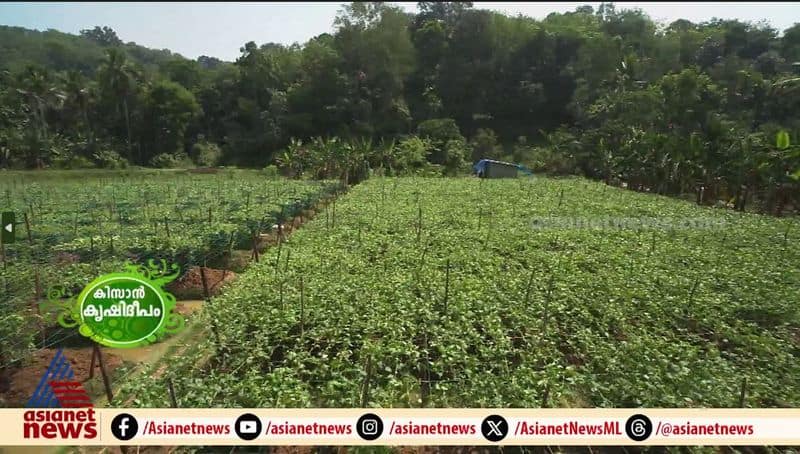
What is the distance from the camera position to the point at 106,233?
9.79m

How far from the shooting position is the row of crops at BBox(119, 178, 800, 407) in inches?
171

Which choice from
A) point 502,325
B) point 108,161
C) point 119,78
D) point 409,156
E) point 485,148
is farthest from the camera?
point 119,78

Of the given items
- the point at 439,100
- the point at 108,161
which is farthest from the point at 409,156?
the point at 108,161

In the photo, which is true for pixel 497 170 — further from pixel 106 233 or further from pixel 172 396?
pixel 172 396

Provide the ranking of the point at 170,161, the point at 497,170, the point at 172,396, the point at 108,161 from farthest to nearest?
1. the point at 170,161
2. the point at 108,161
3. the point at 497,170
4. the point at 172,396

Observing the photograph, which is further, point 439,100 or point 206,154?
point 439,100

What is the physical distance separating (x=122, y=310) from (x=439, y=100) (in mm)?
41549

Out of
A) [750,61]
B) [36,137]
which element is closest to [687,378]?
[36,137]

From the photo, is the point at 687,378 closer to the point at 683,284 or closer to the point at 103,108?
the point at 683,284

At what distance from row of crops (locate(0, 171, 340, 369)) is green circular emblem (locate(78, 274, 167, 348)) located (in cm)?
129

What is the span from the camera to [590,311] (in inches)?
250

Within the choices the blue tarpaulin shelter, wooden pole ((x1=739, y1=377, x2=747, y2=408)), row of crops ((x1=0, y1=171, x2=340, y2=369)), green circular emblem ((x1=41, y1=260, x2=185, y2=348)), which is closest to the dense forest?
the blue tarpaulin shelter

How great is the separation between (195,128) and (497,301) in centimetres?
4562

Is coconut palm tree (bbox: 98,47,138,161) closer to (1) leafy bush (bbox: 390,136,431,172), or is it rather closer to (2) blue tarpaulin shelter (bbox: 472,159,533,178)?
(1) leafy bush (bbox: 390,136,431,172)
